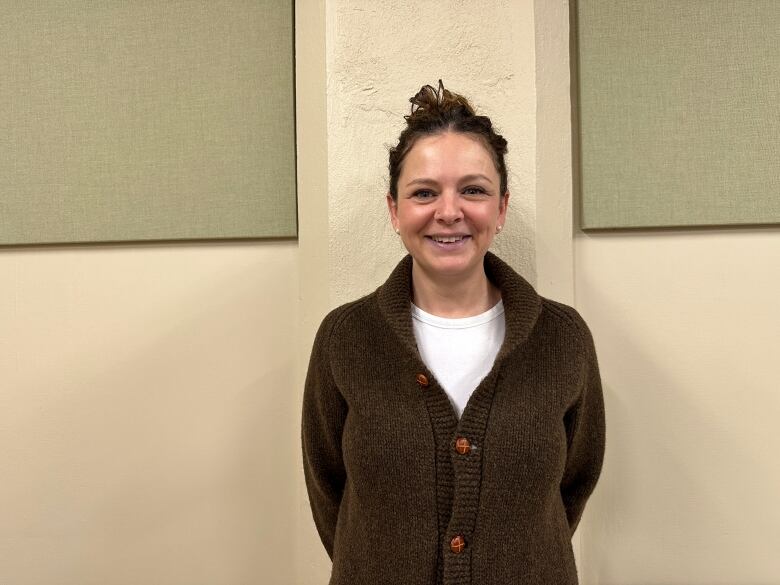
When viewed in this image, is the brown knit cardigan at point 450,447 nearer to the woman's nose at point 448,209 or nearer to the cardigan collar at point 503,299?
the cardigan collar at point 503,299

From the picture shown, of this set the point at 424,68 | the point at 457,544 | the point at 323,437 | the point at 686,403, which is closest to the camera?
the point at 457,544

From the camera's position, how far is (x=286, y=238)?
166cm

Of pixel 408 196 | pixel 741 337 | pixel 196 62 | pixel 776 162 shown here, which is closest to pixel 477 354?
pixel 408 196

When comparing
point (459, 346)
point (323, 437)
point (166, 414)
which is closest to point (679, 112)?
point (459, 346)

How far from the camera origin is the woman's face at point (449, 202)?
116 centimetres

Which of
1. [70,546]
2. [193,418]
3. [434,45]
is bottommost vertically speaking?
[70,546]

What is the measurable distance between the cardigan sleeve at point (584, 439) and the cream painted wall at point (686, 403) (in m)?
0.26

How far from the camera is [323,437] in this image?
4.33ft

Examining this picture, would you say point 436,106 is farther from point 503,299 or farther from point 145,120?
point 145,120

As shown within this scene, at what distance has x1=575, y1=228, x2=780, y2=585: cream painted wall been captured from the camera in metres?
1.58

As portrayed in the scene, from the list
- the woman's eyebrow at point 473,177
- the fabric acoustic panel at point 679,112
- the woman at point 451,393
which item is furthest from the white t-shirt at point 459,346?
the fabric acoustic panel at point 679,112

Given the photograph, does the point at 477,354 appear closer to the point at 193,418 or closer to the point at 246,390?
the point at 246,390

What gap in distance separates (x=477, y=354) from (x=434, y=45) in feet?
2.41

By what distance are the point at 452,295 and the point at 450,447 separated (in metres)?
0.28
